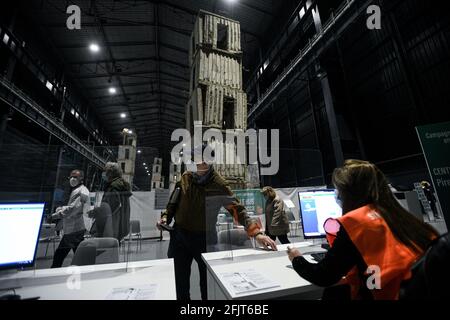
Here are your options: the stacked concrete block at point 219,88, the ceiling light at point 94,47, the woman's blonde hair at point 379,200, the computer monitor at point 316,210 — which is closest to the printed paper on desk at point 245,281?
the woman's blonde hair at point 379,200

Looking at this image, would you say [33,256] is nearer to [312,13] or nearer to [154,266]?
[154,266]

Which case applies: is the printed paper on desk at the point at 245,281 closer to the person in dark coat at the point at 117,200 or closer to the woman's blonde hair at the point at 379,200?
the woman's blonde hair at the point at 379,200

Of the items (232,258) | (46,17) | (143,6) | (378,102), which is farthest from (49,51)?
(378,102)

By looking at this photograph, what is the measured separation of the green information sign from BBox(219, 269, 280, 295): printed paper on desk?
2.10 meters

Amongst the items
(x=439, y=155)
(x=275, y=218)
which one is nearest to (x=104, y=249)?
(x=275, y=218)

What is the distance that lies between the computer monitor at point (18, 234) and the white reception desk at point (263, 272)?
4.03 feet

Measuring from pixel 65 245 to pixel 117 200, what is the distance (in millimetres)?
929

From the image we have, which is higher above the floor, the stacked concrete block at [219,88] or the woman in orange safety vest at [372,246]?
the stacked concrete block at [219,88]

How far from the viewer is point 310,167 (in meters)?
8.42

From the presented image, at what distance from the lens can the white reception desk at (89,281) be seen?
1259 millimetres

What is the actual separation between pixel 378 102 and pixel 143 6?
10.4 m

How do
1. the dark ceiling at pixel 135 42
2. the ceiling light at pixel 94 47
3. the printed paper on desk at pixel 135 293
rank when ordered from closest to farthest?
the printed paper on desk at pixel 135 293 < the dark ceiling at pixel 135 42 < the ceiling light at pixel 94 47

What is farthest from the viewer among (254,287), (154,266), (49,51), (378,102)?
(49,51)

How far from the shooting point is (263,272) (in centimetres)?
151
